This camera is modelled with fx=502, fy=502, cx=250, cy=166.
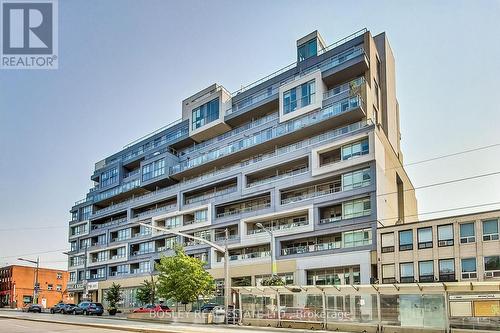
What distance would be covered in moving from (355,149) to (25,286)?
328 feet

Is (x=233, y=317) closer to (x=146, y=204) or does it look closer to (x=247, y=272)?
→ (x=247, y=272)

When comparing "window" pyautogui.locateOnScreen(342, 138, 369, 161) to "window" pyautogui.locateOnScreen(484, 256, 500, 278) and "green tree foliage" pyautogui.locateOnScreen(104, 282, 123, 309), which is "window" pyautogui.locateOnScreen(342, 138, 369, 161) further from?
"green tree foliage" pyautogui.locateOnScreen(104, 282, 123, 309)

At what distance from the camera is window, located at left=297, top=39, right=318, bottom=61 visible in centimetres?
6438

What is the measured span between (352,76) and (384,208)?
56.3 ft

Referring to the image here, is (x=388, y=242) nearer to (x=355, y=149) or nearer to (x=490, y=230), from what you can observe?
(x=490, y=230)

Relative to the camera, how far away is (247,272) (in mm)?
57844

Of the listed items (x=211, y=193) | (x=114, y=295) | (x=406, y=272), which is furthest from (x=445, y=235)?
(x=114, y=295)

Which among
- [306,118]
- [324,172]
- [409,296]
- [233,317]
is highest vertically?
[306,118]

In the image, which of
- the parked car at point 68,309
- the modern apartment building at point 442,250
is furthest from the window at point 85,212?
the modern apartment building at point 442,250

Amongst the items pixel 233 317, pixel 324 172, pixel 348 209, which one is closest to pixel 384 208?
pixel 348 209

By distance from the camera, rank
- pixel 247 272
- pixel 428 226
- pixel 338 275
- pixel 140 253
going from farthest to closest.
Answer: pixel 140 253 → pixel 247 272 → pixel 338 275 → pixel 428 226

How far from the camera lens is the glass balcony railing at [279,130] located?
54.4 metres

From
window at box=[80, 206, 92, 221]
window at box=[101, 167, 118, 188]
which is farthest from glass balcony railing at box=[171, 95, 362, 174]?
window at box=[80, 206, 92, 221]

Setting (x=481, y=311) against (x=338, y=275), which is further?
(x=338, y=275)
